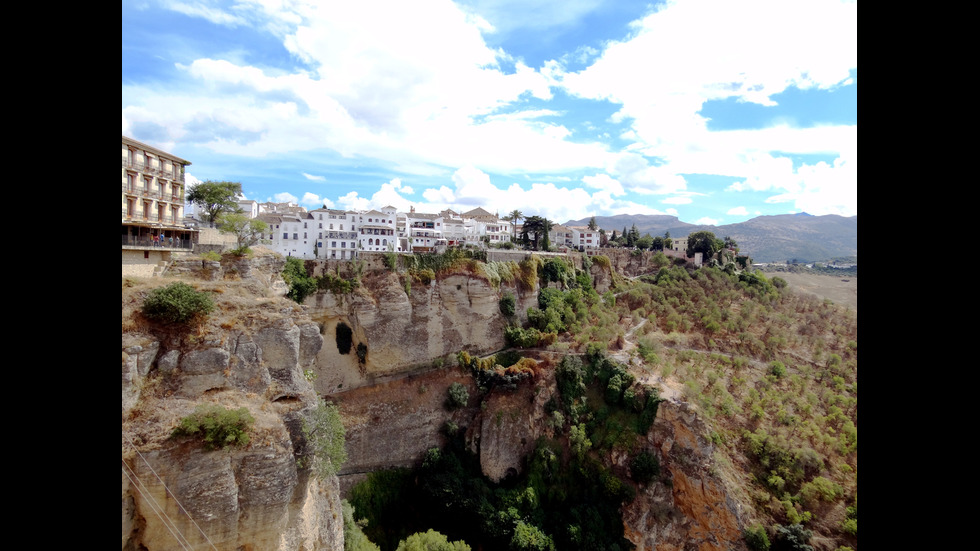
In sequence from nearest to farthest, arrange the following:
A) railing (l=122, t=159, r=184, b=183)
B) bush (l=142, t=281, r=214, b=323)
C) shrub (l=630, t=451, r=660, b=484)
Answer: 1. bush (l=142, t=281, r=214, b=323)
2. railing (l=122, t=159, r=184, b=183)
3. shrub (l=630, t=451, r=660, b=484)

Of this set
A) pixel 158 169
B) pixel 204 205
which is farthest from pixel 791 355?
pixel 204 205

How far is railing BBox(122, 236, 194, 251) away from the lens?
16422mm

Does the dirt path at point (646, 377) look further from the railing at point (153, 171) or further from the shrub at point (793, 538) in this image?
the railing at point (153, 171)

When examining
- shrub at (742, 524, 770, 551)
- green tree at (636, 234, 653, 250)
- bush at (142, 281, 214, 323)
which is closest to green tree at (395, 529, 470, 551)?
shrub at (742, 524, 770, 551)

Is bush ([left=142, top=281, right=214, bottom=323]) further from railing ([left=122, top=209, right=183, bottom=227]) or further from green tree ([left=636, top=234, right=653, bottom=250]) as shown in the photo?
green tree ([left=636, top=234, right=653, bottom=250])

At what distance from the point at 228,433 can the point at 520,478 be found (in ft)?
61.1

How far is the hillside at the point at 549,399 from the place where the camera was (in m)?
19.1

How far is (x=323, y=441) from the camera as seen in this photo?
45.4 ft

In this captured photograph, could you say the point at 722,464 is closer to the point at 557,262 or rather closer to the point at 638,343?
the point at 638,343

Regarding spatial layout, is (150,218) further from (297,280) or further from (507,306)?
(507,306)

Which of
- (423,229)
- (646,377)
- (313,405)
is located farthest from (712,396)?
(423,229)

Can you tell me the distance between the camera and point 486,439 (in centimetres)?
2617

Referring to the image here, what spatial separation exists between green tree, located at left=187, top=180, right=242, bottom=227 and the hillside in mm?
7076

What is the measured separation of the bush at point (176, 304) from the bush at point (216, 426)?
8.39 ft
